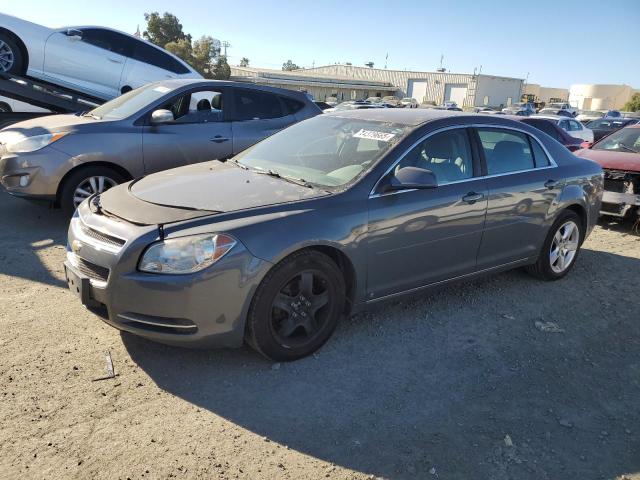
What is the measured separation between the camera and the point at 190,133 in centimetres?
664

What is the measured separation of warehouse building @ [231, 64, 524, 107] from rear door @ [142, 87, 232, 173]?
69.4 m

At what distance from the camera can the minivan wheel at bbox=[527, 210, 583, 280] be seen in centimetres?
513

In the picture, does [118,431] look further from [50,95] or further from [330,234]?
[50,95]

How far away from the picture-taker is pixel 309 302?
3465 mm

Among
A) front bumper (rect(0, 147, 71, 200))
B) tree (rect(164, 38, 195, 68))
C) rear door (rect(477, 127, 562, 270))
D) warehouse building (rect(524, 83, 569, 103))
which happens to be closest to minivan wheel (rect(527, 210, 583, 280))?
rear door (rect(477, 127, 562, 270))

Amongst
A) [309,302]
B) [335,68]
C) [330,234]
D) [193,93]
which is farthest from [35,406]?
[335,68]

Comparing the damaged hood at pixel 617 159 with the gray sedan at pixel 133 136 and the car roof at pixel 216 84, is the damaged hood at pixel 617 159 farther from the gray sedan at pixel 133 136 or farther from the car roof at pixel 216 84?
the gray sedan at pixel 133 136

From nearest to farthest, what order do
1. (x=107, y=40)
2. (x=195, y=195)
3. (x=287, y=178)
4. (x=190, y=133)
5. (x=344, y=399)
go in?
(x=344, y=399) < (x=195, y=195) < (x=287, y=178) < (x=190, y=133) < (x=107, y=40)

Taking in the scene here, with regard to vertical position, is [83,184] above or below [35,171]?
below

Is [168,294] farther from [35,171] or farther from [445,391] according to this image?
[35,171]

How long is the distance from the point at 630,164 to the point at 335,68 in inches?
4222

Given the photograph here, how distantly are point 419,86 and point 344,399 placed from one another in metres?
95.6

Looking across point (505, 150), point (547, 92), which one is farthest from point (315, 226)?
point (547, 92)

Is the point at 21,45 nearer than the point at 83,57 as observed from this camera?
Yes
